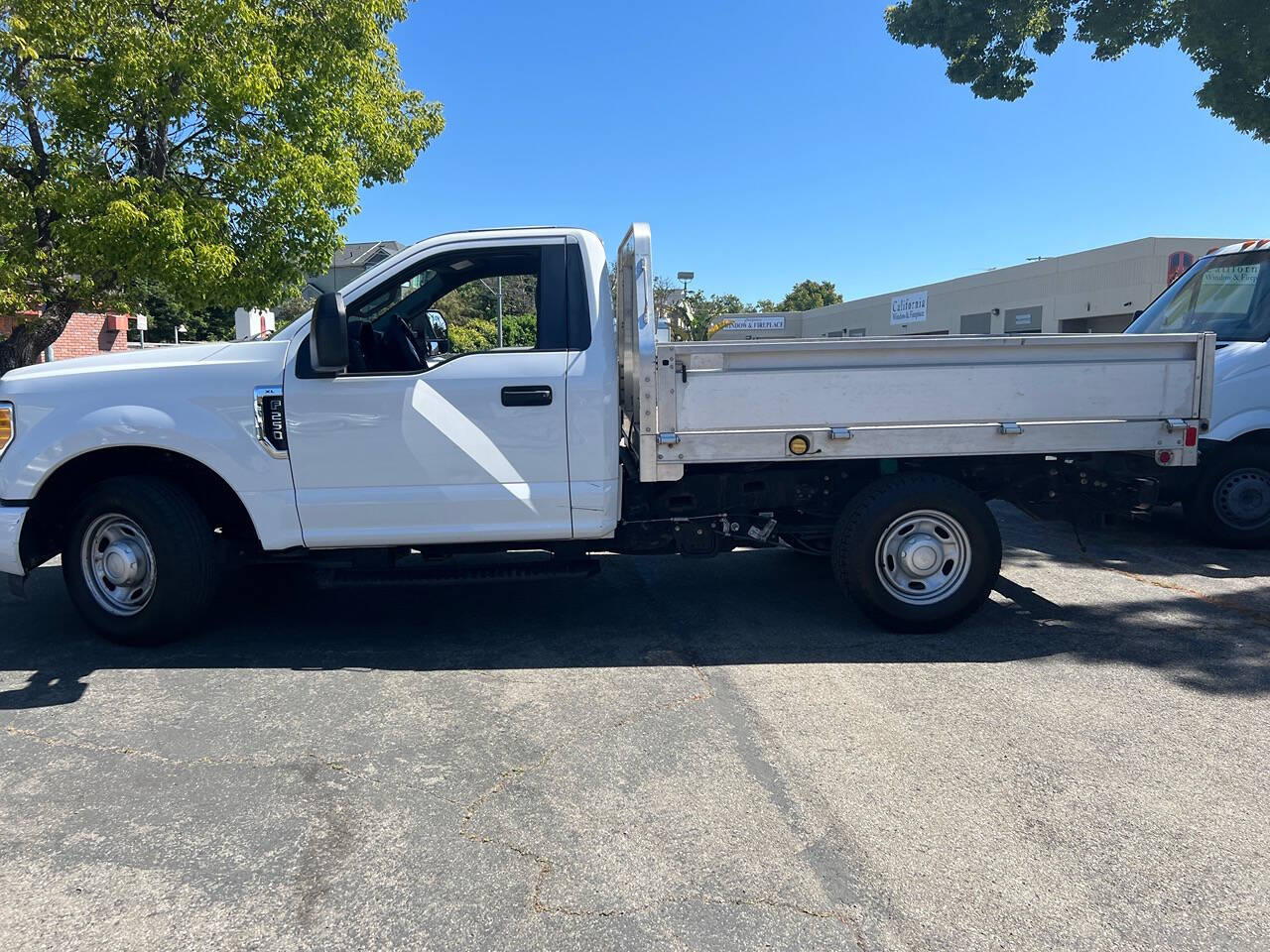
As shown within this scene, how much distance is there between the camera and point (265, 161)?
11.2m

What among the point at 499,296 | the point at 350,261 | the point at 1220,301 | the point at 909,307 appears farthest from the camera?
the point at 909,307

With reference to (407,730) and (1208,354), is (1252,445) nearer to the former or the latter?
(1208,354)

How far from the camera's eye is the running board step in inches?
190

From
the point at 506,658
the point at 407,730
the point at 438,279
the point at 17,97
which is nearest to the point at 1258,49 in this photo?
the point at 438,279

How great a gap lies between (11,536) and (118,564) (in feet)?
1.74

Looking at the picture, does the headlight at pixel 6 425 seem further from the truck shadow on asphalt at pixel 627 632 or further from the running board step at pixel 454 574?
the running board step at pixel 454 574

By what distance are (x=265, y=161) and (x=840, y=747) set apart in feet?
35.0

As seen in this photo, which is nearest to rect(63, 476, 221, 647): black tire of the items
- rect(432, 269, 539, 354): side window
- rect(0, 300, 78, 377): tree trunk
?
rect(432, 269, 539, 354): side window

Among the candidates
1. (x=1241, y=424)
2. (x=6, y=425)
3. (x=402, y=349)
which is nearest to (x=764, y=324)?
(x=1241, y=424)

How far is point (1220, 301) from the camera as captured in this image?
756cm

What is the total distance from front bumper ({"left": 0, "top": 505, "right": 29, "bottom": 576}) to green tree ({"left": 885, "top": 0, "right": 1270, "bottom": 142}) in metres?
14.0

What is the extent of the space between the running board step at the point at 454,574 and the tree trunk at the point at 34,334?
1004 cm

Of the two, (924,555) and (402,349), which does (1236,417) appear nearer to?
(924,555)

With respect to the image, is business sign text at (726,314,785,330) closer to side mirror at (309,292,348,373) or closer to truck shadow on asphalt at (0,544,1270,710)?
truck shadow on asphalt at (0,544,1270,710)
